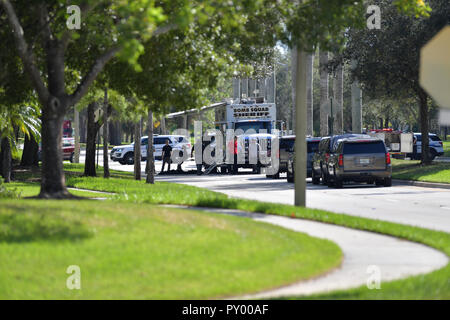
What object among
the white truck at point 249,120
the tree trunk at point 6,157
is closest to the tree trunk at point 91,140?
the tree trunk at point 6,157

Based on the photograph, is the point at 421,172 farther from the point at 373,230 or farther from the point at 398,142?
the point at 373,230

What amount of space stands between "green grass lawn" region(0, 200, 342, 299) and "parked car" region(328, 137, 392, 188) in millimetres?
17530

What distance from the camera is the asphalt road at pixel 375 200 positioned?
61.6ft

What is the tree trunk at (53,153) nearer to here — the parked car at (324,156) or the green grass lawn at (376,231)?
the green grass lawn at (376,231)

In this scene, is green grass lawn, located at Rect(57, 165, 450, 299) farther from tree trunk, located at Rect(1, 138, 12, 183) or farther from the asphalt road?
tree trunk, located at Rect(1, 138, 12, 183)

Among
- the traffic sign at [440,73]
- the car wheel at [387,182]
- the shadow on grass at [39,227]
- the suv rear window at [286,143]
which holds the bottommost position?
the car wheel at [387,182]

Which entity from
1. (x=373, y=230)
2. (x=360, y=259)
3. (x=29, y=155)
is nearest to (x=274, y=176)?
(x=29, y=155)

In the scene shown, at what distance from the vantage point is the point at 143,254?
407 inches

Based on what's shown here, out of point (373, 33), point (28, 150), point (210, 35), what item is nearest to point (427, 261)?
point (210, 35)

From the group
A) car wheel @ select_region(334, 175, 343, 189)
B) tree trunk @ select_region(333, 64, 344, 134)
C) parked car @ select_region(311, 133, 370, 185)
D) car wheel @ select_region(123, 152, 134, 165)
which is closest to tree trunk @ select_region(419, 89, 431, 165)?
tree trunk @ select_region(333, 64, 344, 134)

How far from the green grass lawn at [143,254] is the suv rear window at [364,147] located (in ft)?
57.8

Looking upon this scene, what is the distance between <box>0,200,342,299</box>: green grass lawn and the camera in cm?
926

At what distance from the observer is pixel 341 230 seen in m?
14.6
